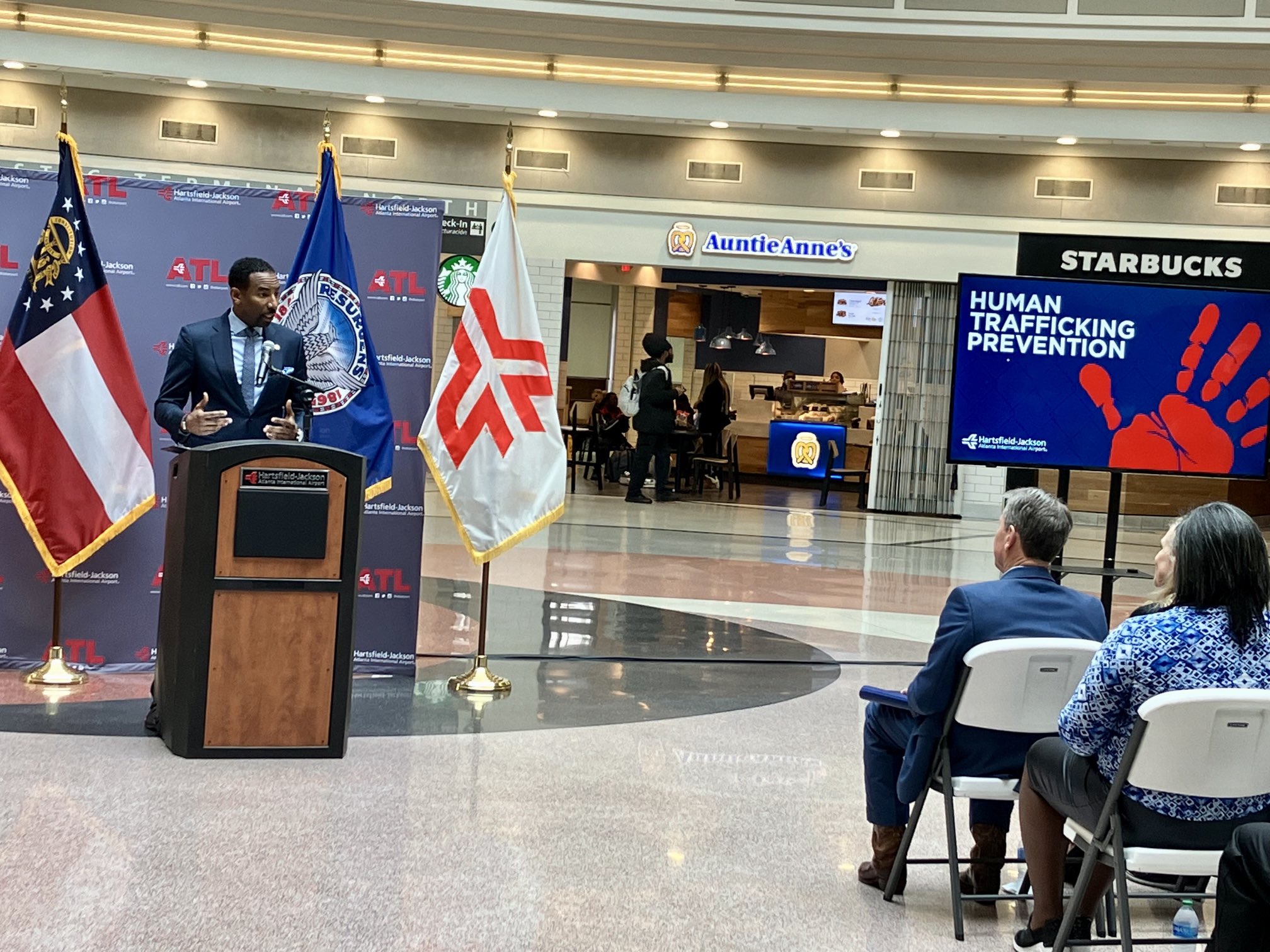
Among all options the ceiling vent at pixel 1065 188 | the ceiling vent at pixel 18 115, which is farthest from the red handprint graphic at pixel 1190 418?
the ceiling vent at pixel 18 115

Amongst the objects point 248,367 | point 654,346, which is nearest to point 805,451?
point 654,346

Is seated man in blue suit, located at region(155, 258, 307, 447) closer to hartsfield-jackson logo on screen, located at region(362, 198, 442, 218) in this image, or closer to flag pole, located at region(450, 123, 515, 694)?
hartsfield-jackson logo on screen, located at region(362, 198, 442, 218)

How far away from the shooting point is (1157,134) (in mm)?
16141

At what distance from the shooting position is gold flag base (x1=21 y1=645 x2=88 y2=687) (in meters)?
5.81

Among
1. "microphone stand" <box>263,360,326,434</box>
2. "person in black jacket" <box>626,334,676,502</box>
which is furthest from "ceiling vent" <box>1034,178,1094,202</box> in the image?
"microphone stand" <box>263,360,326,434</box>

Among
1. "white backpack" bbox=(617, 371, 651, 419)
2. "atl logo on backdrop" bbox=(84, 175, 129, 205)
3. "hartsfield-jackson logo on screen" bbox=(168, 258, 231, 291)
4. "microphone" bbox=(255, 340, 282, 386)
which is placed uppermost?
"atl logo on backdrop" bbox=(84, 175, 129, 205)

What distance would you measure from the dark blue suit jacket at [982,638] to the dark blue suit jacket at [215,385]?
2862 millimetres

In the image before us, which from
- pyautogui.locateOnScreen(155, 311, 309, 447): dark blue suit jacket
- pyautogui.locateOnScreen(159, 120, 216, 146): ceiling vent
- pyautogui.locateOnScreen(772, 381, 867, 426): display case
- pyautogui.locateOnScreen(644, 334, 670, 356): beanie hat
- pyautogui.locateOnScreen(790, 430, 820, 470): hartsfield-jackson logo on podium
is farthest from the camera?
pyautogui.locateOnScreen(772, 381, 867, 426): display case

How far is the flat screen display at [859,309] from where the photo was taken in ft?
71.0

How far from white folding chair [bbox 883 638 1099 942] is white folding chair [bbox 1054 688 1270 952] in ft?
1.50

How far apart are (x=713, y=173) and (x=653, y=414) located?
3.22 m

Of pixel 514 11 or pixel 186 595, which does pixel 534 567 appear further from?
pixel 514 11

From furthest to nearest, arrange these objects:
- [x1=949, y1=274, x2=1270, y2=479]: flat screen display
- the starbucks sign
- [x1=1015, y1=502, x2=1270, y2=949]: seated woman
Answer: the starbucks sign < [x1=949, y1=274, x2=1270, y2=479]: flat screen display < [x1=1015, y1=502, x2=1270, y2=949]: seated woman

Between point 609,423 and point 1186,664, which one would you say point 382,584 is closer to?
point 1186,664
